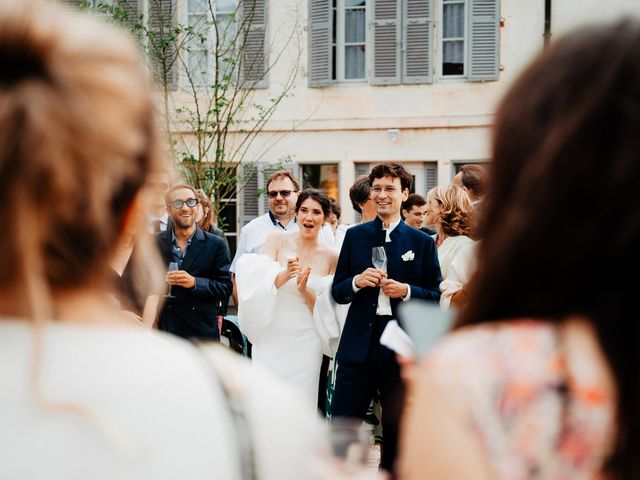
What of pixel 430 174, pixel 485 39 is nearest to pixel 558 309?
pixel 430 174

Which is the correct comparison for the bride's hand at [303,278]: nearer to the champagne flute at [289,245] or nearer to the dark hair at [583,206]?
the champagne flute at [289,245]

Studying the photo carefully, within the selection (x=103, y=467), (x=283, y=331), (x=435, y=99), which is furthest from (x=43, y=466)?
(x=435, y=99)

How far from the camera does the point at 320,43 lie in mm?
14938

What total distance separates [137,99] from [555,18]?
47.5 ft

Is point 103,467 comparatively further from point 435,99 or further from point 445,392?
point 435,99

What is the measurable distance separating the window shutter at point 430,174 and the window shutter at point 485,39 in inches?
70.9

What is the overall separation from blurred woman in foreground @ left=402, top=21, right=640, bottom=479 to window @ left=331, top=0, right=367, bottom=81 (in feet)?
46.6

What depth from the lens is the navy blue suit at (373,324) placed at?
17.9 feet

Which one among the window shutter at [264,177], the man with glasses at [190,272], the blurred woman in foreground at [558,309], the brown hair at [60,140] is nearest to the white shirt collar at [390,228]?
the man with glasses at [190,272]

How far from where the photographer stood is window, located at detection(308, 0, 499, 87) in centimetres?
1445

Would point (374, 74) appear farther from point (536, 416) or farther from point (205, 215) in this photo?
point (536, 416)

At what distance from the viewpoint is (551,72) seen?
45.4 inches

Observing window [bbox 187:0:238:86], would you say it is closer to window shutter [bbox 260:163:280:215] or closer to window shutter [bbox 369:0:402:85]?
window shutter [bbox 260:163:280:215]

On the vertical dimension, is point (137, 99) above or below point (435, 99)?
below
